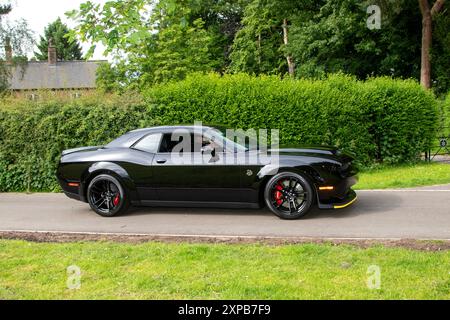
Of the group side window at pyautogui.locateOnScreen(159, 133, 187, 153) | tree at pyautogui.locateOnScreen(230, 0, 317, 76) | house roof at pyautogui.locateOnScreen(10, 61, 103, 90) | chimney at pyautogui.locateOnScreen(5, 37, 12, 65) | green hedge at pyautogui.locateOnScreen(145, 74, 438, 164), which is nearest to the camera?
side window at pyautogui.locateOnScreen(159, 133, 187, 153)

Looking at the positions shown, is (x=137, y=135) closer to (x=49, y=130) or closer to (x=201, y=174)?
(x=201, y=174)

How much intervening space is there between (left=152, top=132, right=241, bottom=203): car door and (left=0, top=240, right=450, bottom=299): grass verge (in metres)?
2.00

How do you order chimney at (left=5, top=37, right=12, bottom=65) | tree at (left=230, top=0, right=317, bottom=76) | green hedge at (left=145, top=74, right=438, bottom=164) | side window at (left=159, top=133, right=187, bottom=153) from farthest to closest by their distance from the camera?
tree at (left=230, top=0, right=317, bottom=76)
chimney at (left=5, top=37, right=12, bottom=65)
green hedge at (left=145, top=74, right=438, bottom=164)
side window at (left=159, top=133, right=187, bottom=153)

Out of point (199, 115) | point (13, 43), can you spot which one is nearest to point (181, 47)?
point (13, 43)

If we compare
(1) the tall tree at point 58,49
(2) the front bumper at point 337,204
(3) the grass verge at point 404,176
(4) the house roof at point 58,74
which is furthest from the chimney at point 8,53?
(1) the tall tree at point 58,49

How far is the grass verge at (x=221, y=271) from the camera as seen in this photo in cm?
447

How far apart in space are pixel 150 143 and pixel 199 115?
160 inches

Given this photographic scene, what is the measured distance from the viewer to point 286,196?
793 centimetres

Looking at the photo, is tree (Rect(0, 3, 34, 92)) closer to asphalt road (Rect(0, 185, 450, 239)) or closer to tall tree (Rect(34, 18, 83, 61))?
asphalt road (Rect(0, 185, 450, 239))

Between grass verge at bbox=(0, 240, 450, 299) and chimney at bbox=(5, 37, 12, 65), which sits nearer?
grass verge at bbox=(0, 240, 450, 299)

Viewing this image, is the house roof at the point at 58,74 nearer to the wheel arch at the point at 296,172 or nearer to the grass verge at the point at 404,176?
the grass verge at the point at 404,176

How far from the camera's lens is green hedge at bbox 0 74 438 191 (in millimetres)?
12312

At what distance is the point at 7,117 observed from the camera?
12508 mm

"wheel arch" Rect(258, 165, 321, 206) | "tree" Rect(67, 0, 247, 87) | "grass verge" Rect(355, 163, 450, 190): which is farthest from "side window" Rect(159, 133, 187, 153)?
"tree" Rect(67, 0, 247, 87)
